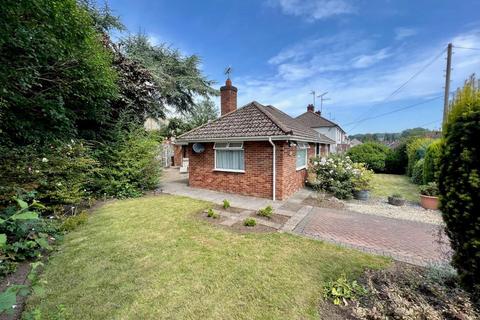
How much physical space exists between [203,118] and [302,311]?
22782 mm

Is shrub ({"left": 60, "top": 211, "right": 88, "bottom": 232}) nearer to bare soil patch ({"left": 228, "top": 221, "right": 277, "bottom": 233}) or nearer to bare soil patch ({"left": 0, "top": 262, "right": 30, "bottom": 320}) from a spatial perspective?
bare soil patch ({"left": 0, "top": 262, "right": 30, "bottom": 320})

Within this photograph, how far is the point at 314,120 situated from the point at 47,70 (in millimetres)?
32430

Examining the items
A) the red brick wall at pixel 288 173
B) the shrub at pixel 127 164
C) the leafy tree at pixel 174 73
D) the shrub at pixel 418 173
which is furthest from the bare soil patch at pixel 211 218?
the shrub at pixel 418 173

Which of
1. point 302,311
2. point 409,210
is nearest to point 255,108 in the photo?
point 409,210

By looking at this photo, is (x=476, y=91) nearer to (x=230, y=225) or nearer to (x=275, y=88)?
(x=230, y=225)

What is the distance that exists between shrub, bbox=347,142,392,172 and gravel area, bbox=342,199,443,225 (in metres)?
12.6

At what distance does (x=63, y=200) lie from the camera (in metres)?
6.34

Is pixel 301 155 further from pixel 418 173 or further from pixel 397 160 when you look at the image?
pixel 397 160

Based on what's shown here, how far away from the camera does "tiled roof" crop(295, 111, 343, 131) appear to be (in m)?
32.6

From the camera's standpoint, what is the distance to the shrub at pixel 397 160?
19562mm

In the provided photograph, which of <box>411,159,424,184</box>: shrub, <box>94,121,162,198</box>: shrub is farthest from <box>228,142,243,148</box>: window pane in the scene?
<box>411,159,424,184</box>: shrub

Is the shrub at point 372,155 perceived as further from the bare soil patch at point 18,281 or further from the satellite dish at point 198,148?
the bare soil patch at point 18,281

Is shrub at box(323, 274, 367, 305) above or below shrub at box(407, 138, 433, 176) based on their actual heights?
below

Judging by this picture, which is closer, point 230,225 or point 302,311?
point 302,311
